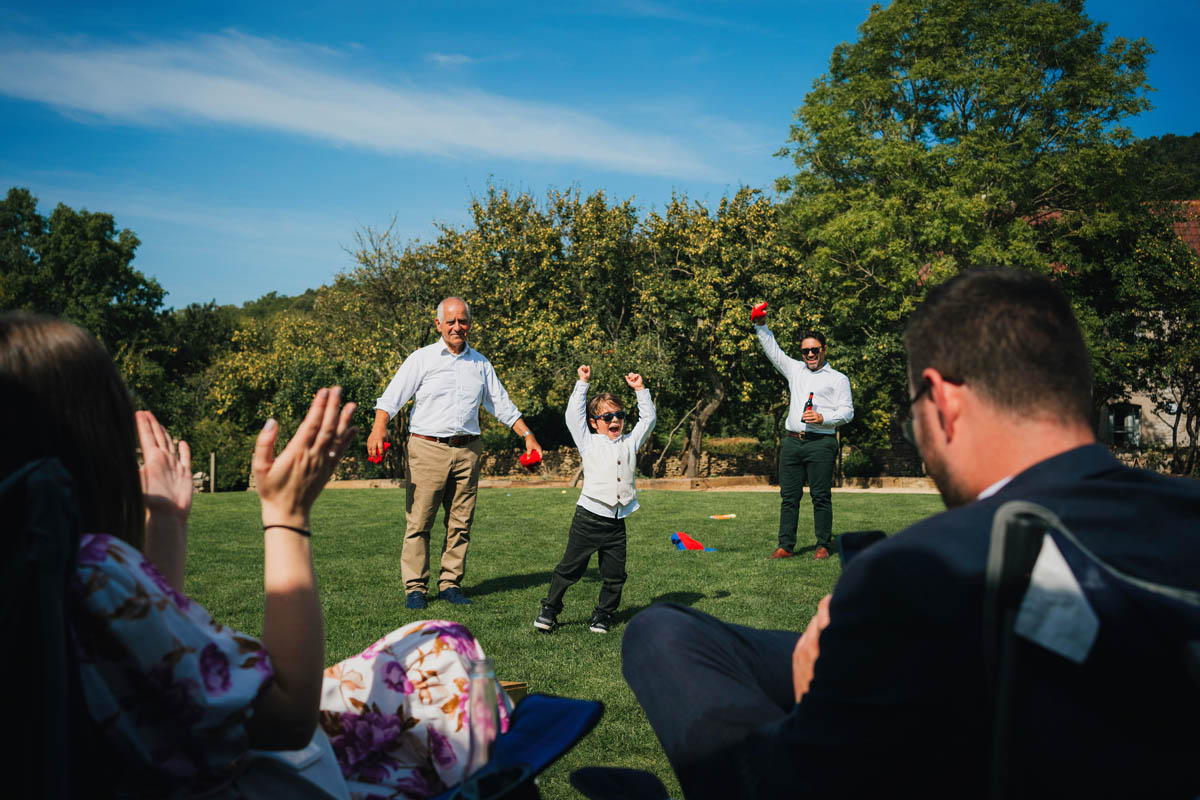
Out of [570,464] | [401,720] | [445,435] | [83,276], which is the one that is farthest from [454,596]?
[83,276]

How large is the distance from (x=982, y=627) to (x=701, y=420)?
27418 mm

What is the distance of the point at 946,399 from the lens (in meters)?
1.58

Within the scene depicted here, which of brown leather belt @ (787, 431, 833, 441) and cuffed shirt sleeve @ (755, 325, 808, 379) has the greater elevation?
cuffed shirt sleeve @ (755, 325, 808, 379)

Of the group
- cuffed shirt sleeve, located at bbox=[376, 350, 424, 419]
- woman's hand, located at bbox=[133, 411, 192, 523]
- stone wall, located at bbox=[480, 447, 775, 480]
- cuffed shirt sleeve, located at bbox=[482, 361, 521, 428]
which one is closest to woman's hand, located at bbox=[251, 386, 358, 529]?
woman's hand, located at bbox=[133, 411, 192, 523]

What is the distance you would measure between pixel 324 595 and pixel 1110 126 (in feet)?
89.9

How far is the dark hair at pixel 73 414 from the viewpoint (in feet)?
4.46

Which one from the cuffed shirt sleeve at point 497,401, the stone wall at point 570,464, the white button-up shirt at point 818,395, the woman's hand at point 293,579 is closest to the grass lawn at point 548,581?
the white button-up shirt at point 818,395

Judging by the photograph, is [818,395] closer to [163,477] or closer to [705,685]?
[705,685]

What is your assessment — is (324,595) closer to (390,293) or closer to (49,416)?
(49,416)

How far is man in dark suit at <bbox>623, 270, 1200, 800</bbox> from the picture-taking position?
3.87 ft

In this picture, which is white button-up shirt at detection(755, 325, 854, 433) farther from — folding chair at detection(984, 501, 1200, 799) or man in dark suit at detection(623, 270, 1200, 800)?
folding chair at detection(984, 501, 1200, 799)

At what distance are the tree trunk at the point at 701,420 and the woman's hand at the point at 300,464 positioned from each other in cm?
2658

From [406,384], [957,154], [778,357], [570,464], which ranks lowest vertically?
[570,464]

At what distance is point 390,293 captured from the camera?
29.3 m
